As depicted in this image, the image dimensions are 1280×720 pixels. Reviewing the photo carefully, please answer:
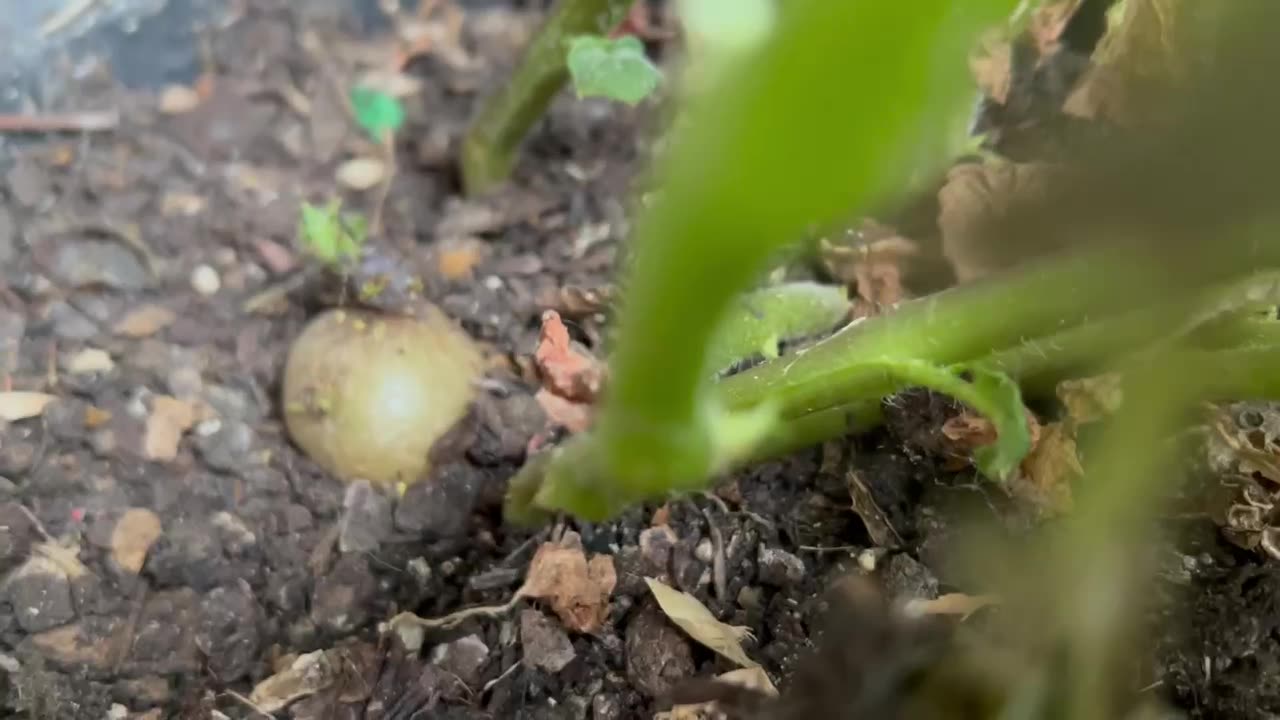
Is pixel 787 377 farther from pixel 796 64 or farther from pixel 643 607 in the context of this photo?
pixel 796 64

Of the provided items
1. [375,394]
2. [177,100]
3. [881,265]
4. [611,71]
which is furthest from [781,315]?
[177,100]

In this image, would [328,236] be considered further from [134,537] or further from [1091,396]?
[1091,396]

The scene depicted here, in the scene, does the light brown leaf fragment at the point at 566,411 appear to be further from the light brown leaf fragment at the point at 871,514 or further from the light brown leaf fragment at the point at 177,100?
the light brown leaf fragment at the point at 177,100

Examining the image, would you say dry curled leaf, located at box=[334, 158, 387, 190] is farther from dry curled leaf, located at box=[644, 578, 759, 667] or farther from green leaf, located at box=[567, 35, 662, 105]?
dry curled leaf, located at box=[644, 578, 759, 667]

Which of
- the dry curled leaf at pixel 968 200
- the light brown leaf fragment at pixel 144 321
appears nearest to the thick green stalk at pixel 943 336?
the dry curled leaf at pixel 968 200

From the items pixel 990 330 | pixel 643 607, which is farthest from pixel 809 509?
pixel 990 330

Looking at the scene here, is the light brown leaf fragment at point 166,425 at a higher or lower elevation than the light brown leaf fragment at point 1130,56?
lower
